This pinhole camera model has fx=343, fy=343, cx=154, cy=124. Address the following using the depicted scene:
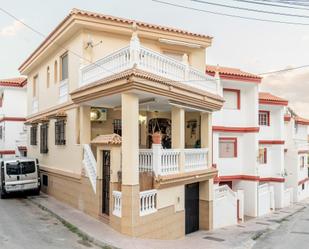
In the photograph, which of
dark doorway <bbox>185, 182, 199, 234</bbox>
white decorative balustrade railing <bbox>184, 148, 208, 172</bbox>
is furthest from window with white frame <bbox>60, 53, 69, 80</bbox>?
dark doorway <bbox>185, 182, 199, 234</bbox>

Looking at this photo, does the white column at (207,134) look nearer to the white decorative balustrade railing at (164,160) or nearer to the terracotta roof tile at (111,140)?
the white decorative balustrade railing at (164,160)

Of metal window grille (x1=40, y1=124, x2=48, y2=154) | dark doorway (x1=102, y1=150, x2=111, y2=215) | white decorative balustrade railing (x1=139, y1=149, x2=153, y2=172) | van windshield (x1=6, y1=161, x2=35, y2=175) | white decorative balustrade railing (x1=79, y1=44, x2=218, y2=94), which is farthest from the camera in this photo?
metal window grille (x1=40, y1=124, x2=48, y2=154)

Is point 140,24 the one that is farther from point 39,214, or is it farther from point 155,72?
point 39,214

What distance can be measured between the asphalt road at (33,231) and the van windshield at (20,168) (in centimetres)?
247

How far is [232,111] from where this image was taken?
21.3m

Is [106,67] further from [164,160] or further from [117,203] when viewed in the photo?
[117,203]

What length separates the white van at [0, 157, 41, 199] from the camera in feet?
54.6

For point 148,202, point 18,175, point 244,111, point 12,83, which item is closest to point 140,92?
point 148,202

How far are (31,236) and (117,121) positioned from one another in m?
6.92

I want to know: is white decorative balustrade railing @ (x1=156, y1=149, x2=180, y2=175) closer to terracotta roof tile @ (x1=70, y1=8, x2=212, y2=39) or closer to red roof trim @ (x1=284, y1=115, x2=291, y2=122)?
terracotta roof tile @ (x1=70, y1=8, x2=212, y2=39)

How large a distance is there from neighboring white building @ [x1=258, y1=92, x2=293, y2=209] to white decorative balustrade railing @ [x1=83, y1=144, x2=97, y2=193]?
14283mm

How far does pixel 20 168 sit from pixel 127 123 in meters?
9.14

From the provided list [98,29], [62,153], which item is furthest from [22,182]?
[98,29]

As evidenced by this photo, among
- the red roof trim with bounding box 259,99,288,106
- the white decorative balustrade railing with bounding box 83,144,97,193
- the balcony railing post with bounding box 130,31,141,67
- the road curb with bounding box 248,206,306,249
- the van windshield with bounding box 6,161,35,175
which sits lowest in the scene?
the road curb with bounding box 248,206,306,249
